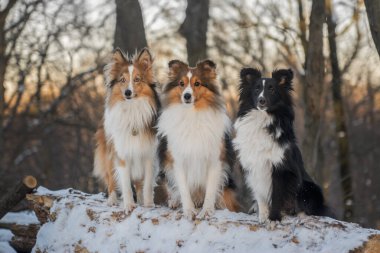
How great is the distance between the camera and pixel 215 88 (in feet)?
21.0

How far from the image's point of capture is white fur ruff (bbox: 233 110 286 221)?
551cm

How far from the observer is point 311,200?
566cm

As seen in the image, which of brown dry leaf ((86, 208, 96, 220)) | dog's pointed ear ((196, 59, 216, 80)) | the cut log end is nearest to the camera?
dog's pointed ear ((196, 59, 216, 80))

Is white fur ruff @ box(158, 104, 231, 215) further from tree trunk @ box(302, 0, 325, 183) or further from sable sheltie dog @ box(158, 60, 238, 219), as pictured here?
tree trunk @ box(302, 0, 325, 183)

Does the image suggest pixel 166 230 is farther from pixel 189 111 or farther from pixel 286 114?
pixel 286 114

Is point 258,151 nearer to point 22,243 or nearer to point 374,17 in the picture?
point 374,17

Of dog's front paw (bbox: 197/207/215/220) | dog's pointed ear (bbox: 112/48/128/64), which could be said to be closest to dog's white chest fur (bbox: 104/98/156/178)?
dog's pointed ear (bbox: 112/48/128/64)

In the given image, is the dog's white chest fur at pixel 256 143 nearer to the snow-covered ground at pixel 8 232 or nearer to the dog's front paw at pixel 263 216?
the dog's front paw at pixel 263 216

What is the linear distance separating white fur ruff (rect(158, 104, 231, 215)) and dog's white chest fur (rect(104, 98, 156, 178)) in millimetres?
445

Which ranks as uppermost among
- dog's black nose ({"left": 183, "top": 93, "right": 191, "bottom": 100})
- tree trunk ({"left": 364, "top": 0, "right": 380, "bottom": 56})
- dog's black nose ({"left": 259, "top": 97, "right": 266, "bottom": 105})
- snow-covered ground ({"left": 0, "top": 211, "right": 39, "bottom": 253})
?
tree trunk ({"left": 364, "top": 0, "right": 380, "bottom": 56})

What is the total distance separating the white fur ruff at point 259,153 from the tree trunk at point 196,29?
5079mm

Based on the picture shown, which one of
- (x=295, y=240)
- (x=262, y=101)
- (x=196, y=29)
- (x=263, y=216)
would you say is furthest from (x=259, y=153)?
(x=196, y=29)

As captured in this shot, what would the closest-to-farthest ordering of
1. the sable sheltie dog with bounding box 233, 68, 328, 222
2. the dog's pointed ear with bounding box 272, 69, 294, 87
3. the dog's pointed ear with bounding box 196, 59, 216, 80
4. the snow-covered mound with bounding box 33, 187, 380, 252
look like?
the snow-covered mound with bounding box 33, 187, 380, 252 < the sable sheltie dog with bounding box 233, 68, 328, 222 < the dog's pointed ear with bounding box 272, 69, 294, 87 < the dog's pointed ear with bounding box 196, 59, 216, 80

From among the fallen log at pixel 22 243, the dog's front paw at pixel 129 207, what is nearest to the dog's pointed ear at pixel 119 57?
the dog's front paw at pixel 129 207
